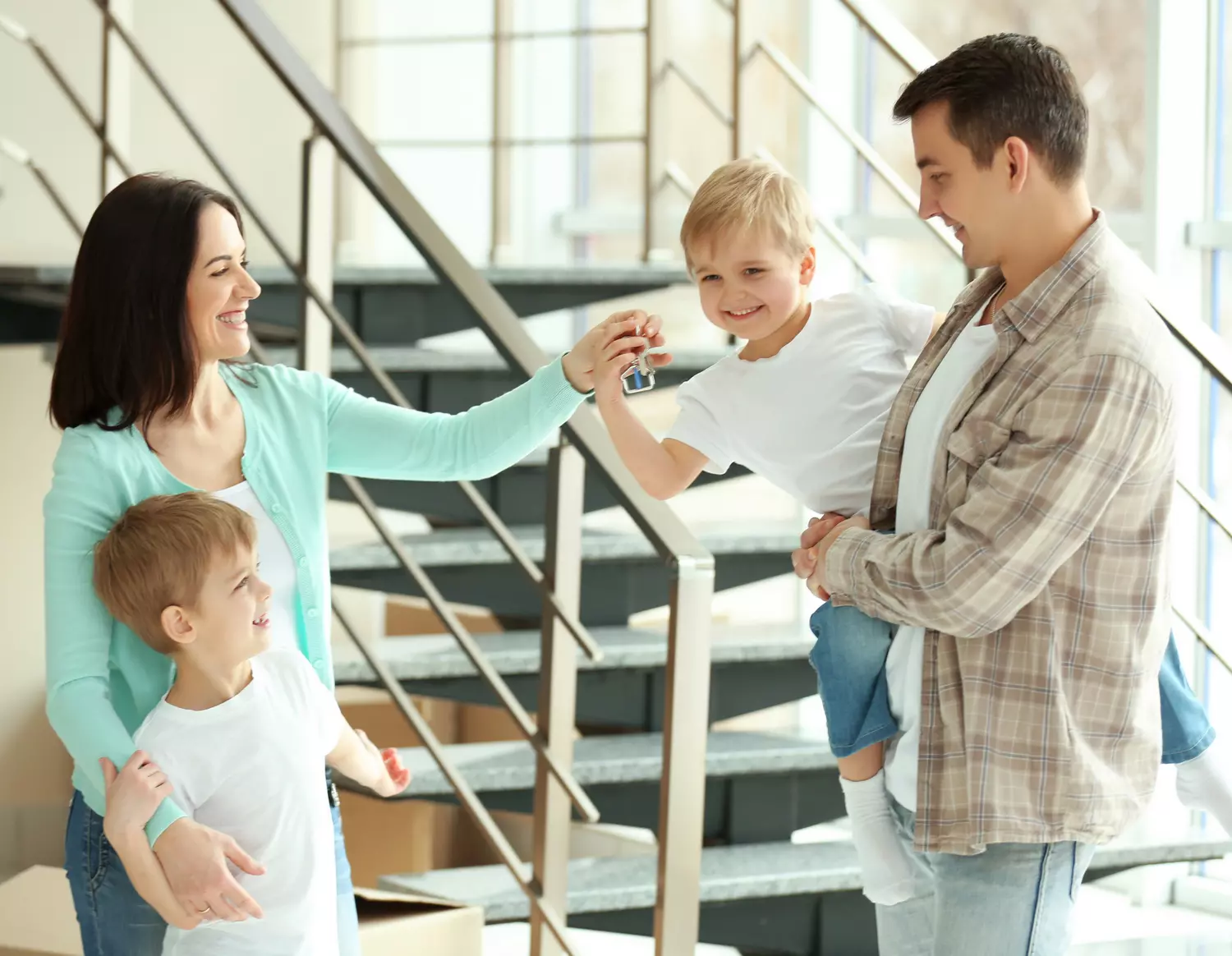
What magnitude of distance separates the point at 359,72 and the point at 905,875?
3876 millimetres

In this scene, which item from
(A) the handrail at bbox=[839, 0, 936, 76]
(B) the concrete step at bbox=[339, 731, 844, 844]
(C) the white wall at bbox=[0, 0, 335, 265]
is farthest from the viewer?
(C) the white wall at bbox=[0, 0, 335, 265]

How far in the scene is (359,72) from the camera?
15.2 ft

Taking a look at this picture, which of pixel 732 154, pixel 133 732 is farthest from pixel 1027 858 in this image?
pixel 732 154

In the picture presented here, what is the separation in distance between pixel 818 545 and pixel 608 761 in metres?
1.16

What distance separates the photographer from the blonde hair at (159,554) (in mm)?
1291

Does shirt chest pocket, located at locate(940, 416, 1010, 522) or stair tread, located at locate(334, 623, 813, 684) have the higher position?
shirt chest pocket, located at locate(940, 416, 1010, 522)

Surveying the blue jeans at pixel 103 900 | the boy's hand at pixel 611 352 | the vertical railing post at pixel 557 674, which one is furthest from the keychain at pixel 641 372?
the blue jeans at pixel 103 900

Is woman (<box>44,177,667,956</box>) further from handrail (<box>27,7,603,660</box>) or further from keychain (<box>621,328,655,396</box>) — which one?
handrail (<box>27,7,603,660</box>)

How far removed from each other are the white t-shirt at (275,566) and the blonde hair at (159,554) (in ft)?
0.35

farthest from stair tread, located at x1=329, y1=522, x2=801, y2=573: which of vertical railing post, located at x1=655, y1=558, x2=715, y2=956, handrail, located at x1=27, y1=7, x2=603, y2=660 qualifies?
vertical railing post, located at x1=655, y1=558, x2=715, y2=956

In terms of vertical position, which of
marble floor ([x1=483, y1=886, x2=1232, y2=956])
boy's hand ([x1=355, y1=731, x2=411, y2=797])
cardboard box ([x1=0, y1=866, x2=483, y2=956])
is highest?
boy's hand ([x1=355, y1=731, x2=411, y2=797])

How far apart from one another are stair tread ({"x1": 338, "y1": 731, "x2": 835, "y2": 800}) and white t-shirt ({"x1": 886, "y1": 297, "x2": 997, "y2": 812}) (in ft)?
3.55

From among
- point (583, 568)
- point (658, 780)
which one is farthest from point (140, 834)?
point (583, 568)

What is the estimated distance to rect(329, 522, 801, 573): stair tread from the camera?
2742 mm
